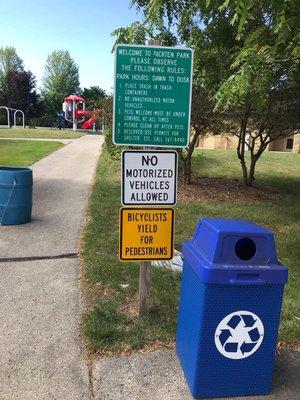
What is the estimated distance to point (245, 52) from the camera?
5.25m

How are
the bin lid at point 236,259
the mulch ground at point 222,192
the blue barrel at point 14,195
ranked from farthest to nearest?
the mulch ground at point 222,192, the blue barrel at point 14,195, the bin lid at point 236,259

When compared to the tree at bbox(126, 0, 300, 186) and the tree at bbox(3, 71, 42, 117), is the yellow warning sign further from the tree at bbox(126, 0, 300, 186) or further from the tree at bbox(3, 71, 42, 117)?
the tree at bbox(3, 71, 42, 117)

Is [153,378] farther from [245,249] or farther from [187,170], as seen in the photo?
[187,170]

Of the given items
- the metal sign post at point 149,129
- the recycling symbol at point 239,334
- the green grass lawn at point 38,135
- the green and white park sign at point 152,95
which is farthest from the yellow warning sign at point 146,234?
the green grass lawn at point 38,135

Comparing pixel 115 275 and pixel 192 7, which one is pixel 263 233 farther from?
pixel 192 7

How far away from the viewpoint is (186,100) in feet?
12.2

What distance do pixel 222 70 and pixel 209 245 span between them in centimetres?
530

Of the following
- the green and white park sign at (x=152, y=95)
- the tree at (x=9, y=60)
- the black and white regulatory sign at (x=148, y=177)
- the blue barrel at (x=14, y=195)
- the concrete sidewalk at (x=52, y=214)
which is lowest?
the concrete sidewalk at (x=52, y=214)

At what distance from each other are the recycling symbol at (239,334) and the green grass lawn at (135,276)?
0.86m

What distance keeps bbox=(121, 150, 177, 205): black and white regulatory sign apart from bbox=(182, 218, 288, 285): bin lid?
2.59 ft

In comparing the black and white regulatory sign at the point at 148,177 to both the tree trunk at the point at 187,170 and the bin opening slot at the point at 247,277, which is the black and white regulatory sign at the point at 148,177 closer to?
the bin opening slot at the point at 247,277

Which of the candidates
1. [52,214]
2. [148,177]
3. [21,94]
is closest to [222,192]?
[52,214]

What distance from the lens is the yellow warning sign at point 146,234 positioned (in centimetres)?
375

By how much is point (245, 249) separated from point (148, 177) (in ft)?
3.38
